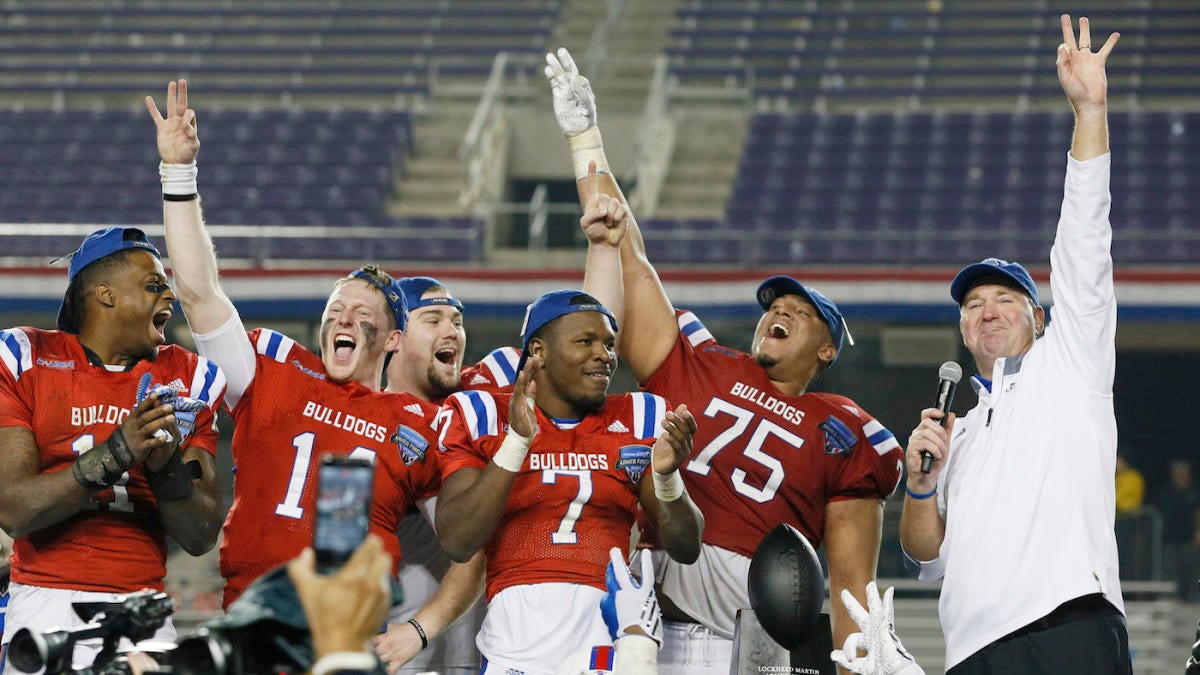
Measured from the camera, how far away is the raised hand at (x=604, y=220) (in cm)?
443

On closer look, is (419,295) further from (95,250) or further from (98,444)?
(98,444)

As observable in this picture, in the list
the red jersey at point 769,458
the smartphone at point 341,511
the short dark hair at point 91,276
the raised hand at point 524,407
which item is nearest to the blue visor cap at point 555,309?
the raised hand at point 524,407

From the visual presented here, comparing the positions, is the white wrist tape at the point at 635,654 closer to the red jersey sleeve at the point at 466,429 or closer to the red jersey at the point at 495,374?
the red jersey sleeve at the point at 466,429

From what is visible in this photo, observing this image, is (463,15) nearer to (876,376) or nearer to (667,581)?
(876,376)

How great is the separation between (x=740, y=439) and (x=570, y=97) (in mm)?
1214

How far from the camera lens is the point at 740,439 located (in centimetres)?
454

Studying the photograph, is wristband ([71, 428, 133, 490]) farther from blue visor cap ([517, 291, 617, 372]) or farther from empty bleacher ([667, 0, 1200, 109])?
empty bleacher ([667, 0, 1200, 109])

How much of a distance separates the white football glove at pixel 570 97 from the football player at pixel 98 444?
1.40 m

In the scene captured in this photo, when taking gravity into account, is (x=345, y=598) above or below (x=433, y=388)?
below

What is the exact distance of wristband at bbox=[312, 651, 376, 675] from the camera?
6.21 ft

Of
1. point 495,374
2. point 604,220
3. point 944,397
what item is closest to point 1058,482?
point 944,397

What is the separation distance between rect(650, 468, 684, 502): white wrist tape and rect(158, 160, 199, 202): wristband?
1477 millimetres

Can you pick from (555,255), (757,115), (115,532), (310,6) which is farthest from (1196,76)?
(115,532)

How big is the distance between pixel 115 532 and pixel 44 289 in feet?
24.5
